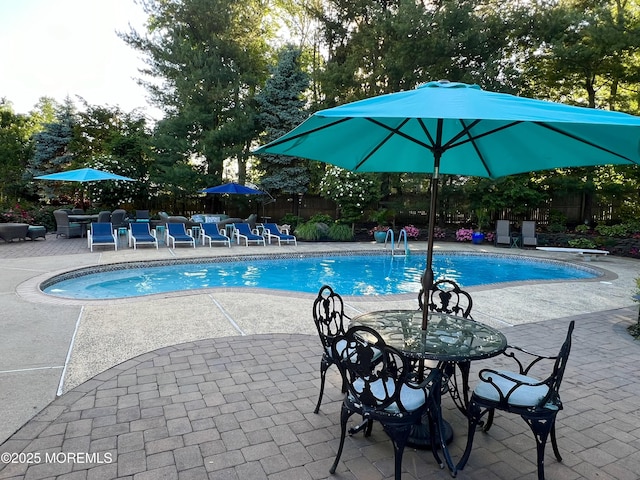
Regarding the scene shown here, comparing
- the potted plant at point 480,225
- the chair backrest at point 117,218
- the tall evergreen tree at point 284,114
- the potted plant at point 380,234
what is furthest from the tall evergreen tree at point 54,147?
the potted plant at point 480,225

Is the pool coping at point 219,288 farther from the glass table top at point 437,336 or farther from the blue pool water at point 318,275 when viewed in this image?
the glass table top at point 437,336

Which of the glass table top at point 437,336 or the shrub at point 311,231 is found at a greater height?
the shrub at point 311,231

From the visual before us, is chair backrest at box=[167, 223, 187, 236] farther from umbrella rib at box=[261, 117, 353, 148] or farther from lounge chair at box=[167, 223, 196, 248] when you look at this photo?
umbrella rib at box=[261, 117, 353, 148]

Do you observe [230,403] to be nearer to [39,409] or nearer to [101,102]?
[39,409]

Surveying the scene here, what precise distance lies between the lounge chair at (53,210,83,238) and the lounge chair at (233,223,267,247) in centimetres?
573

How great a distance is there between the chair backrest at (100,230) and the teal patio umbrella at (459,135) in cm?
980

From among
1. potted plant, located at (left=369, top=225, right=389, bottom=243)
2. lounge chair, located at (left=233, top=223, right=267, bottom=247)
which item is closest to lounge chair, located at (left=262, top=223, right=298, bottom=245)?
lounge chair, located at (left=233, top=223, right=267, bottom=247)

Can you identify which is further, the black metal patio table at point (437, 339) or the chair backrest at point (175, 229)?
the chair backrest at point (175, 229)

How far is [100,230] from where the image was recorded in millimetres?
11258

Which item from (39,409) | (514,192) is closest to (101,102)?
(514,192)

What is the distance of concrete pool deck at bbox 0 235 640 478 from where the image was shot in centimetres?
266

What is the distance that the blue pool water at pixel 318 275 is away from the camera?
316 inches

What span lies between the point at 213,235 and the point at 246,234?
1.15 m

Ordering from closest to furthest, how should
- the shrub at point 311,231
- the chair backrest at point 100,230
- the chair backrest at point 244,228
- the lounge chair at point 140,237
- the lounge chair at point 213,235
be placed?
the chair backrest at point 100,230, the lounge chair at point 140,237, the lounge chair at point 213,235, the chair backrest at point 244,228, the shrub at point 311,231
